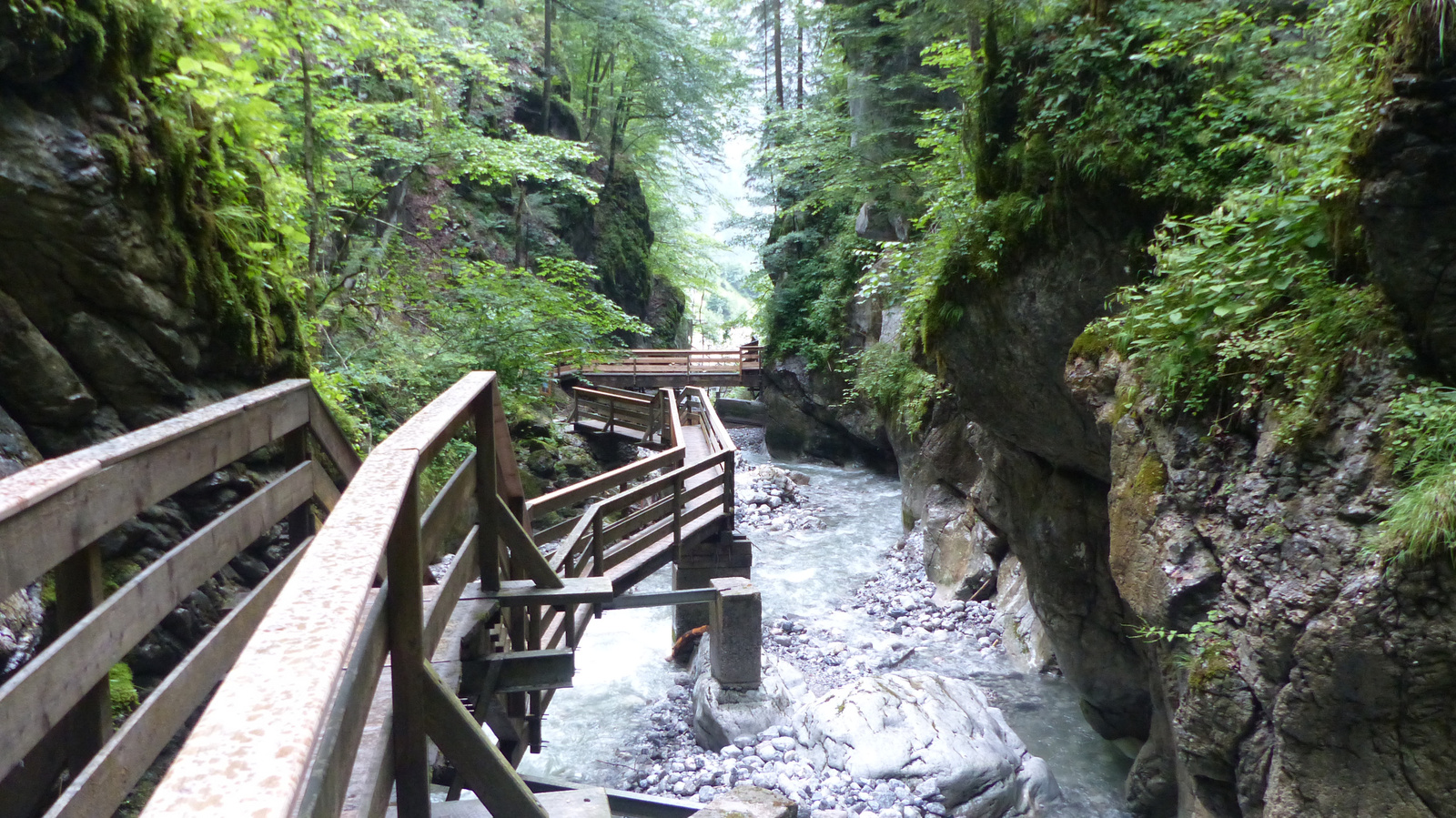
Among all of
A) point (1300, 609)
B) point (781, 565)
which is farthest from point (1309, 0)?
point (781, 565)

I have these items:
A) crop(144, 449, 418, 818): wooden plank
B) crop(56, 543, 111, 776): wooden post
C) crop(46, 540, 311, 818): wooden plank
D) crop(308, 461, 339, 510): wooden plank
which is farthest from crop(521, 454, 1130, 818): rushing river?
crop(144, 449, 418, 818): wooden plank

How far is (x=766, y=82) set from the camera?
2786 cm

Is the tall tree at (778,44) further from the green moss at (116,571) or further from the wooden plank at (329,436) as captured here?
the green moss at (116,571)

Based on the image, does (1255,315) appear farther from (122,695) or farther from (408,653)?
(122,695)

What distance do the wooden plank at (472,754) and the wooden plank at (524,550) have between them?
1282 millimetres

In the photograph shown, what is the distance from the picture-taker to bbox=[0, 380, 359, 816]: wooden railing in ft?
4.93

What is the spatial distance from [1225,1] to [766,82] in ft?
80.5

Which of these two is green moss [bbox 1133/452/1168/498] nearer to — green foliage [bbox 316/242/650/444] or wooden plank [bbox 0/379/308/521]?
wooden plank [bbox 0/379/308/521]

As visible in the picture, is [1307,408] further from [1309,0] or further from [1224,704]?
[1309,0]

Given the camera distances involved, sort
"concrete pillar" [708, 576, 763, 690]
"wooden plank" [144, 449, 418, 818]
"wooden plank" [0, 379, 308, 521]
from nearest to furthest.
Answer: "wooden plank" [144, 449, 418, 818], "wooden plank" [0, 379, 308, 521], "concrete pillar" [708, 576, 763, 690]

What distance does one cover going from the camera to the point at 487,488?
2941mm

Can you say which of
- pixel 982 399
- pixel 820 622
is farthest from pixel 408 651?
pixel 820 622

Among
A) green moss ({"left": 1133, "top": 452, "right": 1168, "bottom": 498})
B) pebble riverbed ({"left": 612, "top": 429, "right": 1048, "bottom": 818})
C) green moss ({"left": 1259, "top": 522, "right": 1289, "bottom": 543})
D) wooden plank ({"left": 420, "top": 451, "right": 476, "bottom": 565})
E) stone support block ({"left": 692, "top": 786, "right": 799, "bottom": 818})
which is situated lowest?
pebble riverbed ({"left": 612, "top": 429, "right": 1048, "bottom": 818})

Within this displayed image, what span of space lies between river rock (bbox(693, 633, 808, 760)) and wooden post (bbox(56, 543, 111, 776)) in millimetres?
5296
